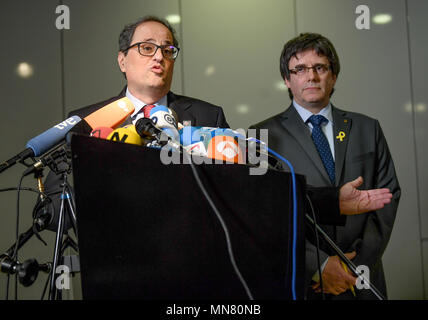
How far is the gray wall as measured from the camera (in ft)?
9.02

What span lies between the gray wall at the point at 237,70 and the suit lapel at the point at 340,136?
105 cm

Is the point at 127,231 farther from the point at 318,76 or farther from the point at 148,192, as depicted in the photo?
the point at 318,76

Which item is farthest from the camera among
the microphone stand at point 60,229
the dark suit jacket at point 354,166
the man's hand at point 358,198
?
the dark suit jacket at point 354,166

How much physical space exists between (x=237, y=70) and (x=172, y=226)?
2168mm

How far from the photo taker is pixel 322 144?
5.77 feet

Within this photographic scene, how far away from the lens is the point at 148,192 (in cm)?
80

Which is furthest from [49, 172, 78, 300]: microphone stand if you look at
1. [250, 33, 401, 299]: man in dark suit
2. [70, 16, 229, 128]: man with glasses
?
[250, 33, 401, 299]: man in dark suit

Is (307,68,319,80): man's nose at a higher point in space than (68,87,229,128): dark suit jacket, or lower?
higher

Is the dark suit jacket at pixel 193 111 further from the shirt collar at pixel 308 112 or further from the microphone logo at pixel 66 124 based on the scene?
the microphone logo at pixel 66 124

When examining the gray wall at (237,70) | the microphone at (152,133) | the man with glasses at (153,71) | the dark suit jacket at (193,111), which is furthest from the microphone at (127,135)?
the gray wall at (237,70)

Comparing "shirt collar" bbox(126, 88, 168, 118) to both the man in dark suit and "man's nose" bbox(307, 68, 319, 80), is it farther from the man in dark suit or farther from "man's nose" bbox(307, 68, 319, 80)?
"man's nose" bbox(307, 68, 319, 80)

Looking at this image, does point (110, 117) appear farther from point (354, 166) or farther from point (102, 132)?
point (354, 166)

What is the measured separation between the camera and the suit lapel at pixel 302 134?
171 cm
